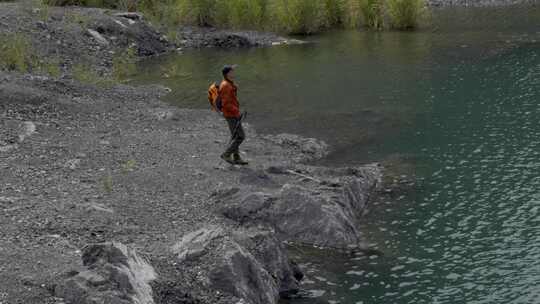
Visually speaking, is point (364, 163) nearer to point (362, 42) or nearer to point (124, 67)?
point (124, 67)

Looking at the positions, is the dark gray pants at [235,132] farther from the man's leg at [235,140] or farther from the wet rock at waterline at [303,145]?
the wet rock at waterline at [303,145]

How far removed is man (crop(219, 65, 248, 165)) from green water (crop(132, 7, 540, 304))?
4362 millimetres

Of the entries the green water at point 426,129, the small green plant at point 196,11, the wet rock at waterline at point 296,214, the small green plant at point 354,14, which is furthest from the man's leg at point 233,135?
the small green plant at point 196,11

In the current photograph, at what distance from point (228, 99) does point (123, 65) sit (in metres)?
21.6

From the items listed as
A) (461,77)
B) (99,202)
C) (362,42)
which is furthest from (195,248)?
(362,42)

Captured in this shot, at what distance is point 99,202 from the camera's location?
60.1ft

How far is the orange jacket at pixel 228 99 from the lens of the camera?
2205 cm

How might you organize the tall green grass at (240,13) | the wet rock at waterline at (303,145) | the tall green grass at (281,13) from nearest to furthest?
the wet rock at waterline at (303,145)
the tall green grass at (281,13)
the tall green grass at (240,13)

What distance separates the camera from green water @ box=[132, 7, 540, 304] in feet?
54.9

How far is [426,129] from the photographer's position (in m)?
28.8

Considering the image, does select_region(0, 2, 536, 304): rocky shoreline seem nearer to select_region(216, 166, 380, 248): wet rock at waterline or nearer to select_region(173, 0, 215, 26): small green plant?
select_region(216, 166, 380, 248): wet rock at waterline

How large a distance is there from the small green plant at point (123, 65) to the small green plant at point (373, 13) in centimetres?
1915

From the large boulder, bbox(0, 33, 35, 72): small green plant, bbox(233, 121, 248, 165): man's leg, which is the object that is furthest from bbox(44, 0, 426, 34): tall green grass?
the large boulder

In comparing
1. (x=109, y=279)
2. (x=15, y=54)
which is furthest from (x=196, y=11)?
(x=109, y=279)
